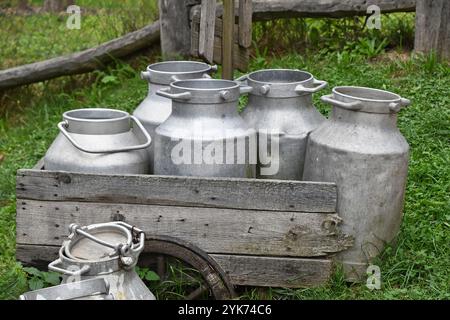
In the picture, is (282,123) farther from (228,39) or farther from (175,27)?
(175,27)

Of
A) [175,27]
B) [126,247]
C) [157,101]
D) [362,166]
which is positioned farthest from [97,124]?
[175,27]

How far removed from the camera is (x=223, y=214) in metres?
3.05

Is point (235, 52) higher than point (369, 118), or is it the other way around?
point (235, 52)

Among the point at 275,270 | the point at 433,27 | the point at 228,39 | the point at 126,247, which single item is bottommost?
the point at 275,270

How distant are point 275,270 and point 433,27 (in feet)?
9.50

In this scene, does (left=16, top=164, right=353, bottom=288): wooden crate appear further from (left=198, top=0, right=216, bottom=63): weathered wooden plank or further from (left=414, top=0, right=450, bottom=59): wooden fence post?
(left=414, top=0, right=450, bottom=59): wooden fence post

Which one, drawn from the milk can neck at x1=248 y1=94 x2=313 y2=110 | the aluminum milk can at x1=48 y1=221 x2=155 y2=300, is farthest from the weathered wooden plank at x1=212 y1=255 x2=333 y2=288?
the milk can neck at x1=248 y1=94 x2=313 y2=110

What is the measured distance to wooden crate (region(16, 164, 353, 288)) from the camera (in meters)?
3.02

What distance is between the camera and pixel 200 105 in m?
3.06

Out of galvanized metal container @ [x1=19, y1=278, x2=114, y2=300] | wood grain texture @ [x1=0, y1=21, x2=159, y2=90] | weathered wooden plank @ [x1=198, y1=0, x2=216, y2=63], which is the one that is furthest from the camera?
wood grain texture @ [x1=0, y1=21, x2=159, y2=90]

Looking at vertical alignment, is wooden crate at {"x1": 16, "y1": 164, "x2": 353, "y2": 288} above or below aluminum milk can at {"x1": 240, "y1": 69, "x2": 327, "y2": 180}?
below

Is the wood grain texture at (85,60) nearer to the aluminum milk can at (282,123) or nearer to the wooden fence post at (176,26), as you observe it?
the wooden fence post at (176,26)

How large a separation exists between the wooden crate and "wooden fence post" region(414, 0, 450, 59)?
8.99 feet

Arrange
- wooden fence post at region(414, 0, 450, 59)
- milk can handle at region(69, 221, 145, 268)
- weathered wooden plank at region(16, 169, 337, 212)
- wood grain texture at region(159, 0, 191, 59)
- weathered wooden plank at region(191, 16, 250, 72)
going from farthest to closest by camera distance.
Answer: wood grain texture at region(159, 0, 191, 59), wooden fence post at region(414, 0, 450, 59), weathered wooden plank at region(191, 16, 250, 72), weathered wooden plank at region(16, 169, 337, 212), milk can handle at region(69, 221, 145, 268)
